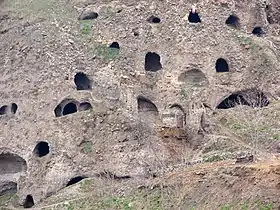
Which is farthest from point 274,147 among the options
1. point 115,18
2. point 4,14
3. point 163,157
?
point 4,14

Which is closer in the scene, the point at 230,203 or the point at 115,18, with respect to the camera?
the point at 230,203

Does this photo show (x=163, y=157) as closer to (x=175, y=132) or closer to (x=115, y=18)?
(x=175, y=132)

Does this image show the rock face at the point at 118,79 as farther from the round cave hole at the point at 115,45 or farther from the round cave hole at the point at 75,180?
the round cave hole at the point at 75,180

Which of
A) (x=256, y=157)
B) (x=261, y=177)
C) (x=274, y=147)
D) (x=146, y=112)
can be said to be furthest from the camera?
(x=146, y=112)

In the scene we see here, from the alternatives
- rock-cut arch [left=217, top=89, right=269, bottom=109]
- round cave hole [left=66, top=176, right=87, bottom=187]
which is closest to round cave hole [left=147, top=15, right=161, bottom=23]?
rock-cut arch [left=217, top=89, right=269, bottom=109]

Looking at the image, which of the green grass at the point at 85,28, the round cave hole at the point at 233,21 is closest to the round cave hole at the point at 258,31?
the round cave hole at the point at 233,21

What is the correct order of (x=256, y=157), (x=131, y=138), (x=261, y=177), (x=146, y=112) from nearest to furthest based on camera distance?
(x=261, y=177), (x=256, y=157), (x=131, y=138), (x=146, y=112)

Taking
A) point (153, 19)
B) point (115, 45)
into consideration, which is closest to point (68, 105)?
point (115, 45)

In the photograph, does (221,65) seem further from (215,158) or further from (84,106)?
(215,158)
